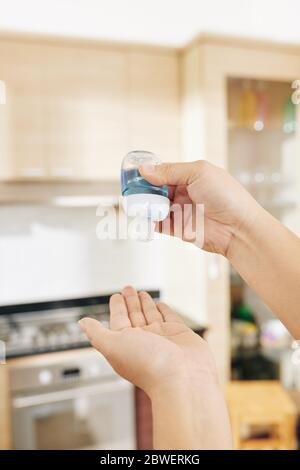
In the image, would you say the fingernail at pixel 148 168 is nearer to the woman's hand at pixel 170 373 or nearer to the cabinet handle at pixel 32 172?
the woman's hand at pixel 170 373

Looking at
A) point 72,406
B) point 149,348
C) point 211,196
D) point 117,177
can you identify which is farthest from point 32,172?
point 149,348

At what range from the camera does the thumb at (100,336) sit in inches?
20.9

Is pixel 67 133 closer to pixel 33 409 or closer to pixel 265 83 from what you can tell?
pixel 265 83

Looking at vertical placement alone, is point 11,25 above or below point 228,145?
above

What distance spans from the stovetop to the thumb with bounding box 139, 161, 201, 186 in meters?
0.78

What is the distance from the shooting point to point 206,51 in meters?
1.35

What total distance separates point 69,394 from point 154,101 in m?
1.03

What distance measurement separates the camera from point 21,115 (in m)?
1.39

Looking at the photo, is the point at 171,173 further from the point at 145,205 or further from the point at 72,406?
the point at 72,406

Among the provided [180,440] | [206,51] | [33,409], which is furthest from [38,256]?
[180,440]

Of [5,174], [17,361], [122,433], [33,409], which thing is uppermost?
[5,174]

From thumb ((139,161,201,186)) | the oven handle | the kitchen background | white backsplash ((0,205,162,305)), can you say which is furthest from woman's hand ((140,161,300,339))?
white backsplash ((0,205,162,305))

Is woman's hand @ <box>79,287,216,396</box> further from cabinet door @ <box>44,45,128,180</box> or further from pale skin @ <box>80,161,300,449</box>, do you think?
cabinet door @ <box>44,45,128,180</box>

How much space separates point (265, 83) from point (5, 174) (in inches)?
34.9
